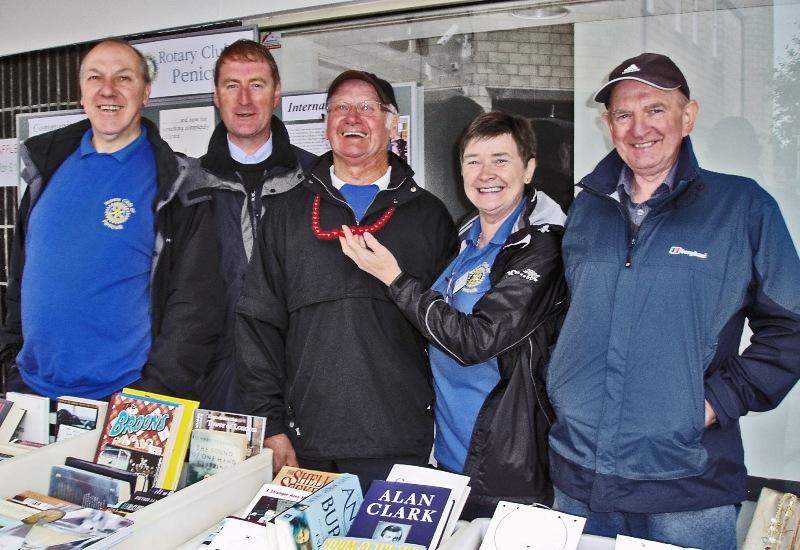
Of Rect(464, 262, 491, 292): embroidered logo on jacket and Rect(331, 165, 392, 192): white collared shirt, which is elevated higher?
Rect(331, 165, 392, 192): white collared shirt

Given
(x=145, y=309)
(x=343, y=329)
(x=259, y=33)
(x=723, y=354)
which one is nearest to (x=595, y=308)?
(x=723, y=354)

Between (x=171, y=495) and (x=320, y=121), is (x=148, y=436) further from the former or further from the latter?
(x=320, y=121)

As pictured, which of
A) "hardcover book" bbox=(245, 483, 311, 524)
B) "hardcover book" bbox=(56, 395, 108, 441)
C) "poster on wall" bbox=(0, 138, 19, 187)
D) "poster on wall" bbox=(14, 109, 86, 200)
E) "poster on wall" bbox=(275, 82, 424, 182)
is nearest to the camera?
"hardcover book" bbox=(245, 483, 311, 524)

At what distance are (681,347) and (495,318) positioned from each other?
46 centimetres

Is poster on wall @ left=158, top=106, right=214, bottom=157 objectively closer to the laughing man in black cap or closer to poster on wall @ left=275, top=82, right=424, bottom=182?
poster on wall @ left=275, top=82, right=424, bottom=182

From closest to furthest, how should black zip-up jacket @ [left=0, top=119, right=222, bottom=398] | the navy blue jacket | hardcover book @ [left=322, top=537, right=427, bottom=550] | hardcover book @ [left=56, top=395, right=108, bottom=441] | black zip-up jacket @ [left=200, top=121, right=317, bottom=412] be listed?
1. hardcover book @ [left=322, top=537, right=427, bottom=550]
2. the navy blue jacket
3. hardcover book @ [left=56, top=395, right=108, bottom=441]
4. black zip-up jacket @ [left=0, top=119, right=222, bottom=398]
5. black zip-up jacket @ [left=200, top=121, right=317, bottom=412]

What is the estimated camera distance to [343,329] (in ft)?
6.86

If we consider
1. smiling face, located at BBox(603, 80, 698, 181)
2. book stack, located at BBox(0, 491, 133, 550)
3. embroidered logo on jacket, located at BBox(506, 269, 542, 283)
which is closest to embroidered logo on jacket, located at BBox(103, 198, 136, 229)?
book stack, located at BBox(0, 491, 133, 550)

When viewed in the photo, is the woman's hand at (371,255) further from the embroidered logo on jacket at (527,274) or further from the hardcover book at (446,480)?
the hardcover book at (446,480)

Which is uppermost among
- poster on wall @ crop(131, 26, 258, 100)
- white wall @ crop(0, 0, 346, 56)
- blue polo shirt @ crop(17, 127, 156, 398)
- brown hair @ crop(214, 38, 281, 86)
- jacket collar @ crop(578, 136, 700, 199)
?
white wall @ crop(0, 0, 346, 56)

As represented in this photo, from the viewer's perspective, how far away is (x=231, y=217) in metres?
2.56

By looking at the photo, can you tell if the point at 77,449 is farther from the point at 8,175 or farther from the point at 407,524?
the point at 8,175

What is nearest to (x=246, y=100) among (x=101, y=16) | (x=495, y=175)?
(x=495, y=175)

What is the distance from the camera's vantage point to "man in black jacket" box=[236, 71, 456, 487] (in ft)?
Result: 6.86
